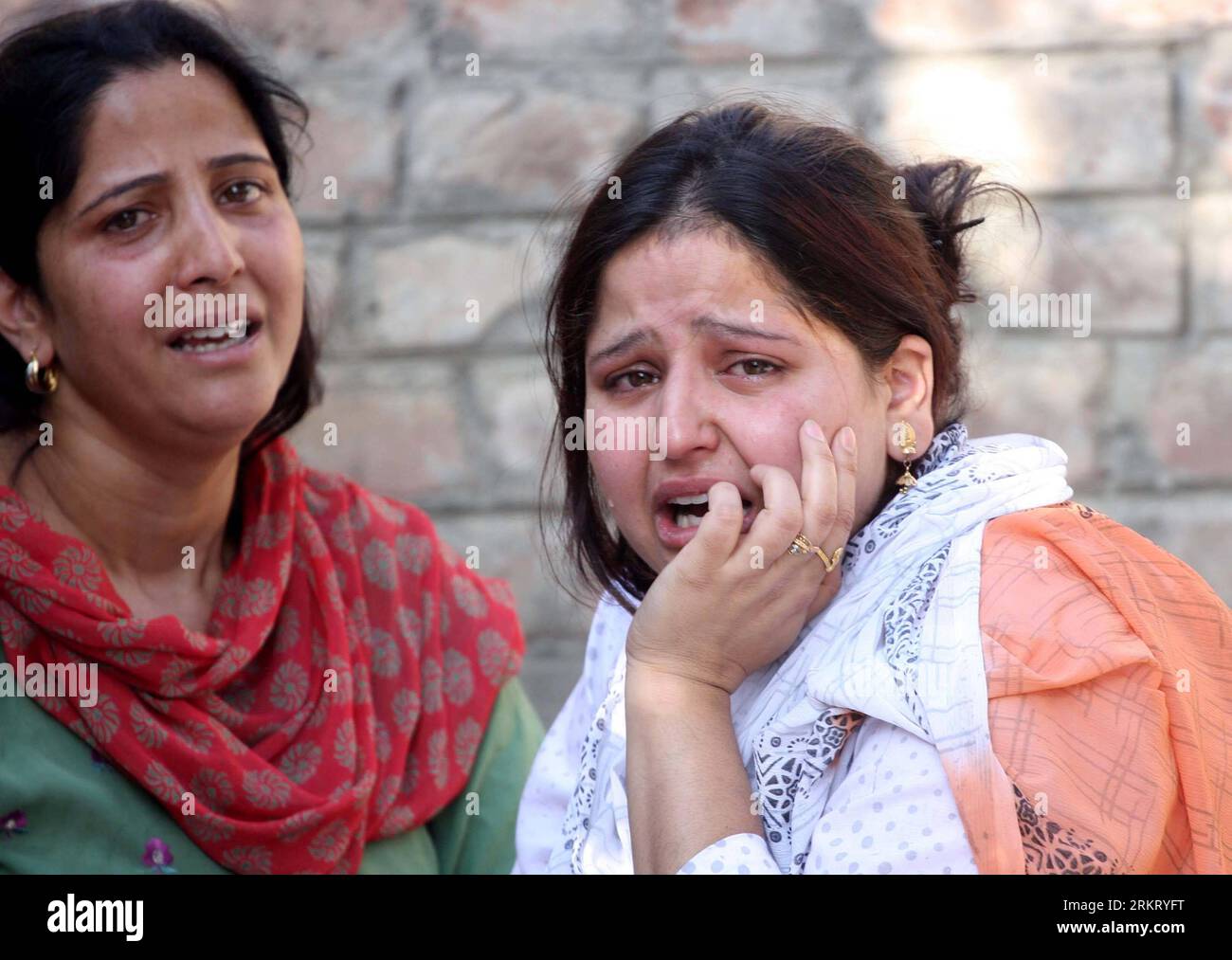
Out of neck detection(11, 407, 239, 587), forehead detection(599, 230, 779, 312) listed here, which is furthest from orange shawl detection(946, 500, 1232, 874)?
neck detection(11, 407, 239, 587)

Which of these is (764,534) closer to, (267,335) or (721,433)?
(721,433)

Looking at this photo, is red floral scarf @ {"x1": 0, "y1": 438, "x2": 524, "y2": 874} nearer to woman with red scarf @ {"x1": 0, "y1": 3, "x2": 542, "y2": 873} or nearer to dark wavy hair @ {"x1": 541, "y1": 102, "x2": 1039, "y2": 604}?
woman with red scarf @ {"x1": 0, "y1": 3, "x2": 542, "y2": 873}

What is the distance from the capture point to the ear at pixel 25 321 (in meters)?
2.61

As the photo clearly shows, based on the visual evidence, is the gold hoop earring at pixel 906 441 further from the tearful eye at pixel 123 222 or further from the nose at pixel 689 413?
the tearful eye at pixel 123 222

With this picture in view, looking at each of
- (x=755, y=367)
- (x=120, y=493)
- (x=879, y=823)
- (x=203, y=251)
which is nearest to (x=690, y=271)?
(x=755, y=367)

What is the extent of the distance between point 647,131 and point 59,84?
5.54ft

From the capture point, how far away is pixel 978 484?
6.01 ft

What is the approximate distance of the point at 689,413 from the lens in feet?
5.97

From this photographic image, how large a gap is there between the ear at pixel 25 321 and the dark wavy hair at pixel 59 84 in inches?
1.0

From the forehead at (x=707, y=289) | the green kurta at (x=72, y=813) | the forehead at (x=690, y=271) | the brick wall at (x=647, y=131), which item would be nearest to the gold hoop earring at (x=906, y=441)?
the forehead at (x=707, y=289)

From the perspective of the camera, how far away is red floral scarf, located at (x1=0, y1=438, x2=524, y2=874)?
2.45 m

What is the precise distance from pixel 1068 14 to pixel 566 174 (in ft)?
4.55

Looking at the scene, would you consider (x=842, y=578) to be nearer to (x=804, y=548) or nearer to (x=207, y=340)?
(x=804, y=548)

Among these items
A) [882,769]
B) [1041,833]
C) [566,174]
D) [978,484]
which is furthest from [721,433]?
[566,174]
